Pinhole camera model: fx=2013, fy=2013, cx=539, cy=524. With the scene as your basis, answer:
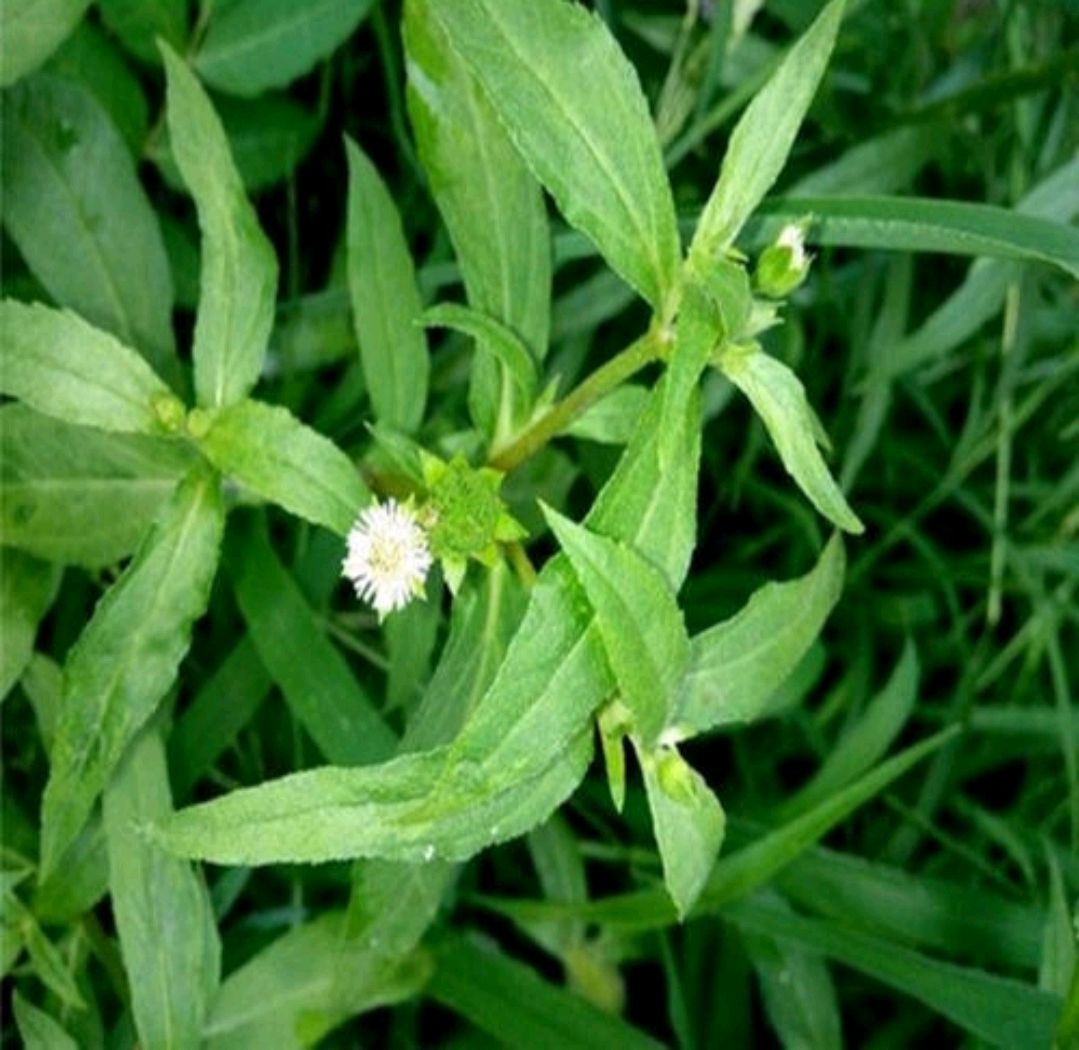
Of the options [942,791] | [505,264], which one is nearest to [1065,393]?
[942,791]

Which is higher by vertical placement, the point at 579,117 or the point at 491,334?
the point at 579,117

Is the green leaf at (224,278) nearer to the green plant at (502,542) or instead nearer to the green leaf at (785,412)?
the green plant at (502,542)

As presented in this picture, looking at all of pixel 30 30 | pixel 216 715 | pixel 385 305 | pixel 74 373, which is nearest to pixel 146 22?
pixel 30 30

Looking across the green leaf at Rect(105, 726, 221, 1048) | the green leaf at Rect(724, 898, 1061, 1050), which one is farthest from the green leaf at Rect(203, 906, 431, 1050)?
the green leaf at Rect(724, 898, 1061, 1050)

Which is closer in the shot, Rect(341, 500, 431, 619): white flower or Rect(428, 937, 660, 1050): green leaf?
Rect(341, 500, 431, 619): white flower

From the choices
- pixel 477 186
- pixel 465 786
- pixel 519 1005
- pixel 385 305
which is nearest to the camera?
pixel 465 786

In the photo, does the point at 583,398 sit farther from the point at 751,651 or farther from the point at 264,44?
the point at 264,44

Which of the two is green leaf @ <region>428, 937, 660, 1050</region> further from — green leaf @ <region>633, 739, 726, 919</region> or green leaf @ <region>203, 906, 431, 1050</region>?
green leaf @ <region>633, 739, 726, 919</region>
